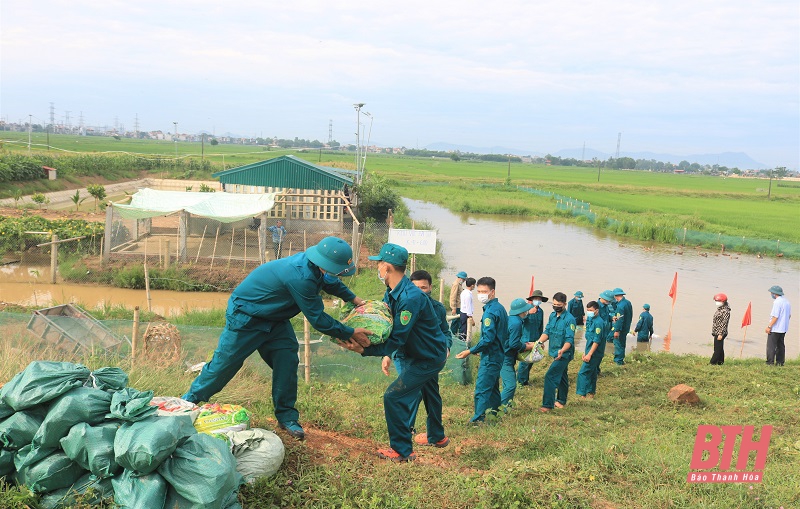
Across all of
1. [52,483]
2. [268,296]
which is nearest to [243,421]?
[268,296]

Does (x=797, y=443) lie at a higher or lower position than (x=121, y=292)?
higher

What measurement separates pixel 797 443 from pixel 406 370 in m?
4.06

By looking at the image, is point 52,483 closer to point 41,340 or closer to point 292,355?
point 292,355

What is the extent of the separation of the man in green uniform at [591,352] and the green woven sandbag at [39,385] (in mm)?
6242

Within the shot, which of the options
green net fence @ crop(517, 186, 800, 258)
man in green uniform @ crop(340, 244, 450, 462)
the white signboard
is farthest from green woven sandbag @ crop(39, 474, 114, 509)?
green net fence @ crop(517, 186, 800, 258)

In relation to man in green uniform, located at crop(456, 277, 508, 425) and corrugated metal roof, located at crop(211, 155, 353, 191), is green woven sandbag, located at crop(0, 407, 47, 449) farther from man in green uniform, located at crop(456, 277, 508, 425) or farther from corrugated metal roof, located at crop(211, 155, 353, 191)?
corrugated metal roof, located at crop(211, 155, 353, 191)

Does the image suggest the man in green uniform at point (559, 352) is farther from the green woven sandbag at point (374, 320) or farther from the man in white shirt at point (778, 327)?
the man in white shirt at point (778, 327)

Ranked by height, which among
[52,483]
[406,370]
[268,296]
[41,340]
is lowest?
[41,340]

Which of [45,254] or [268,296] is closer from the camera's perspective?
[268,296]

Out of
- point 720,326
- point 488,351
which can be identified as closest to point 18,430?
point 488,351

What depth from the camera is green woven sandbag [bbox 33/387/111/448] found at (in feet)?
11.6

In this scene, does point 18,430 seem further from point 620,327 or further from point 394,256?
point 620,327

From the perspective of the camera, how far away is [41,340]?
25.8ft

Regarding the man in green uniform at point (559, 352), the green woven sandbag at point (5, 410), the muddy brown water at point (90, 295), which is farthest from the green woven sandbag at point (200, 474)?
the muddy brown water at point (90, 295)
